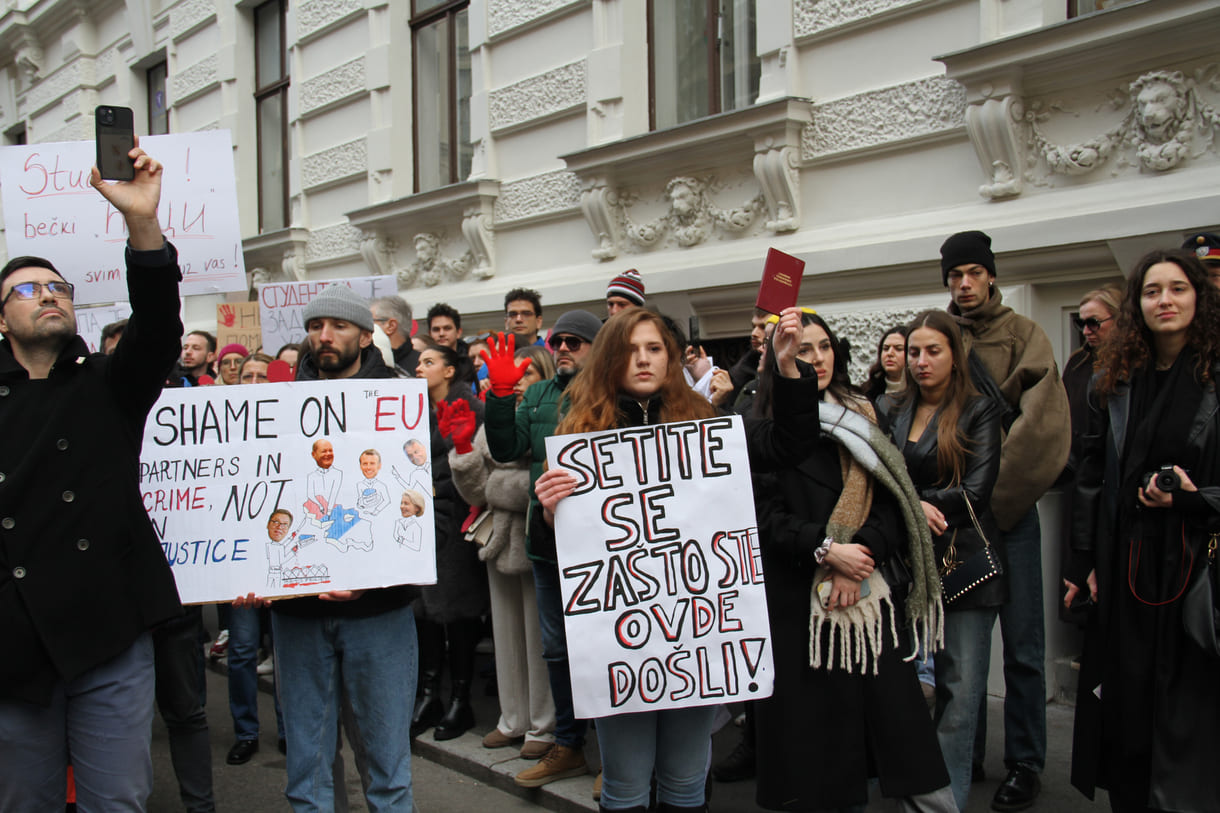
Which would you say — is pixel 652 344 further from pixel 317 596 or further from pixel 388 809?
pixel 388 809

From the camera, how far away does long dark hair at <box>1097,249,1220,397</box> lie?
3232 mm

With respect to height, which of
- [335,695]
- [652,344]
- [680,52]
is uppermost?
[680,52]

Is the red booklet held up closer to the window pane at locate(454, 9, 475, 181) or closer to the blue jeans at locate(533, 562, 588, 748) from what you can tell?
the blue jeans at locate(533, 562, 588, 748)

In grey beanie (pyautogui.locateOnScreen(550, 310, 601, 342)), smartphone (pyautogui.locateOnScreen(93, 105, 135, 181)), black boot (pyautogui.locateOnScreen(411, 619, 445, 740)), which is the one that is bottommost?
black boot (pyautogui.locateOnScreen(411, 619, 445, 740))

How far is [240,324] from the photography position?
8227 millimetres

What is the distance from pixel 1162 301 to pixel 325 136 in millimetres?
9323

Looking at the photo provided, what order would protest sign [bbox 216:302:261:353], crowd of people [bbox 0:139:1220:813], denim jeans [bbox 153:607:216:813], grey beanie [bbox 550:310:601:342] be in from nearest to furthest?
crowd of people [bbox 0:139:1220:813] < denim jeans [bbox 153:607:216:813] < grey beanie [bbox 550:310:601:342] < protest sign [bbox 216:302:261:353]

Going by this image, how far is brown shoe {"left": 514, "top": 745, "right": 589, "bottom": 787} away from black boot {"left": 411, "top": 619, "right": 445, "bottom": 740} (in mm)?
988

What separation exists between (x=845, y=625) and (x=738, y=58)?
16.4 feet

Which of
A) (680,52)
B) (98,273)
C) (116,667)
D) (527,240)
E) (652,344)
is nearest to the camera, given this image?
(116,667)

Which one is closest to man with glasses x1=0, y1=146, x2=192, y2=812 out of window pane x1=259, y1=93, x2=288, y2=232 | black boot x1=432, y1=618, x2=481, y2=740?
black boot x1=432, y1=618, x2=481, y2=740

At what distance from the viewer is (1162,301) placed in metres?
3.27

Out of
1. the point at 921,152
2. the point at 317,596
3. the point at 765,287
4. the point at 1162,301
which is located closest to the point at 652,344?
the point at 765,287

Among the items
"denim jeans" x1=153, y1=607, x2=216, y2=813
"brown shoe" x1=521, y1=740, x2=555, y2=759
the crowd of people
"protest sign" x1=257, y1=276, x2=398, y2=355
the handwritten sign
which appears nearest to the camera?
the crowd of people
